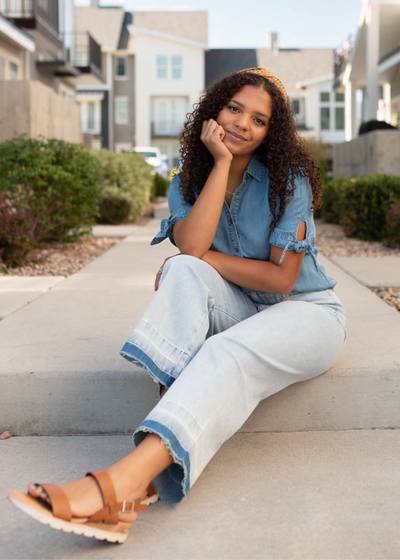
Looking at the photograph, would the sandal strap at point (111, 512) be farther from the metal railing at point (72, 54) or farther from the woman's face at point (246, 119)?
the metal railing at point (72, 54)

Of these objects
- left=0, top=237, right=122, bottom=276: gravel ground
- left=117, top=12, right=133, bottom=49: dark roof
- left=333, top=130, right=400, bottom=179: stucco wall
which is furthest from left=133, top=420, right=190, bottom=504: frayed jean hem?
left=117, top=12, right=133, bottom=49: dark roof

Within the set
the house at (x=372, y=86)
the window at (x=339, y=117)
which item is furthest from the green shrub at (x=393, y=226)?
the window at (x=339, y=117)

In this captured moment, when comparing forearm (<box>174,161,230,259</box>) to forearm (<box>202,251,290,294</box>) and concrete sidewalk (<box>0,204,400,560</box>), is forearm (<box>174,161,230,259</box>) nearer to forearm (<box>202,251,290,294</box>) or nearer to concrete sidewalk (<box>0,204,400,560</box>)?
forearm (<box>202,251,290,294</box>)

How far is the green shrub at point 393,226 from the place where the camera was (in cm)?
628

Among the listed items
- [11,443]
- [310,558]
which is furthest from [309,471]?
[11,443]

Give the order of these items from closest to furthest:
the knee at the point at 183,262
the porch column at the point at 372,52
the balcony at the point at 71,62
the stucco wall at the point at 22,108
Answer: the knee at the point at 183,262
the stucco wall at the point at 22,108
the porch column at the point at 372,52
the balcony at the point at 71,62

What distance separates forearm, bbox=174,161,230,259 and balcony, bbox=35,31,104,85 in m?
15.9

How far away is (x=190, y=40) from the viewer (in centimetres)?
3412

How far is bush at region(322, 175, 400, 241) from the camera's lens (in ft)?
23.3

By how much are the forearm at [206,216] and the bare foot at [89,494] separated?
3.02ft

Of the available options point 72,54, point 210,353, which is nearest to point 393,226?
point 210,353

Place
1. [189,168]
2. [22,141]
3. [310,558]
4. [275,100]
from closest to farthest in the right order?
[310,558], [275,100], [189,168], [22,141]

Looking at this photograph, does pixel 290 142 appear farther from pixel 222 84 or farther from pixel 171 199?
pixel 171 199

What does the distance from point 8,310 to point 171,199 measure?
1448 millimetres
